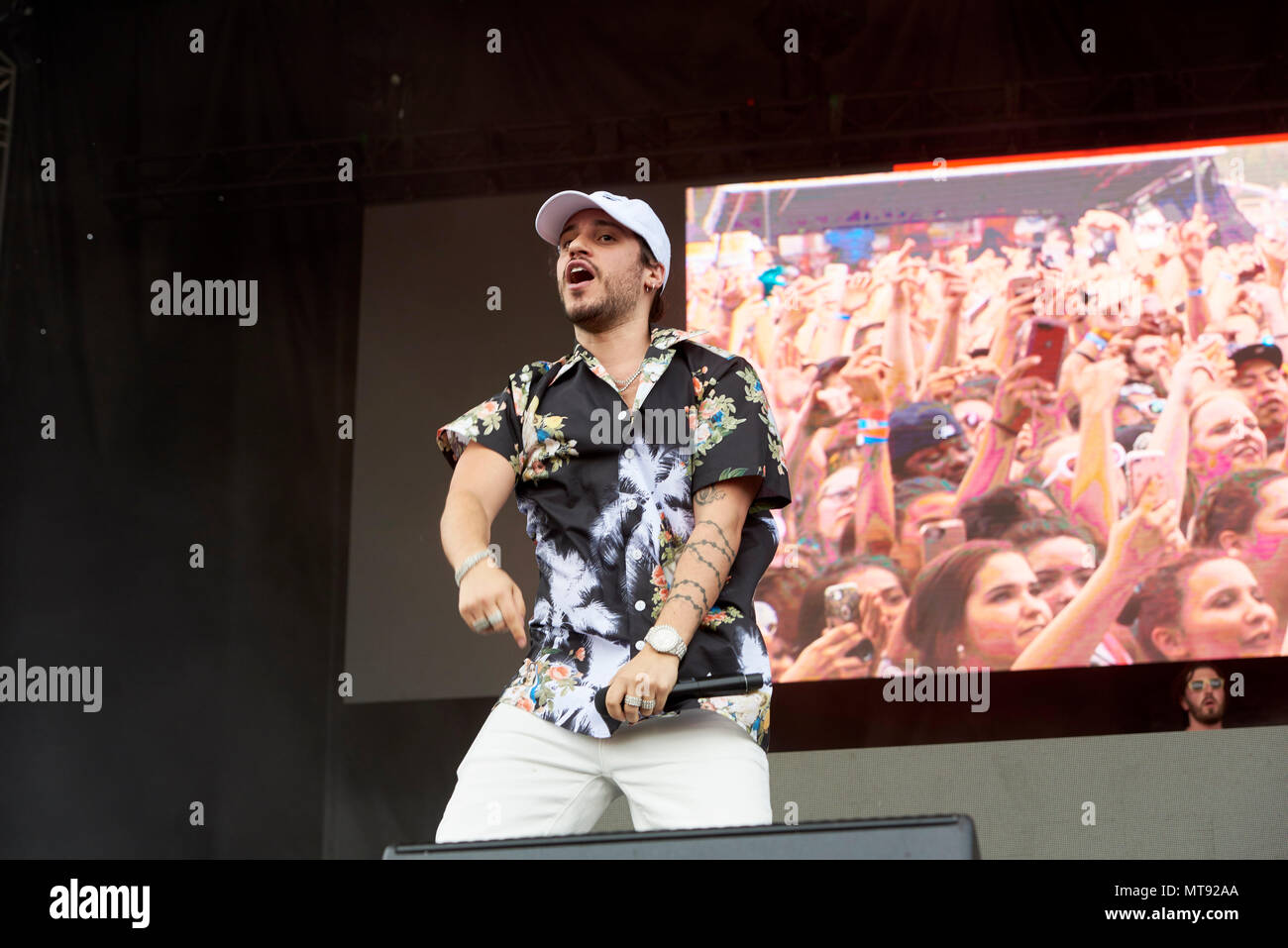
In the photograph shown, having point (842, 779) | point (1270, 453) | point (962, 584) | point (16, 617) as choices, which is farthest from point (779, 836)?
point (16, 617)

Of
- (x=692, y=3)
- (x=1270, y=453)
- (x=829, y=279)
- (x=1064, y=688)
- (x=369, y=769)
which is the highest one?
(x=692, y=3)

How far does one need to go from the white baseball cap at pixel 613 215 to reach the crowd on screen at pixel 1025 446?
2738 millimetres

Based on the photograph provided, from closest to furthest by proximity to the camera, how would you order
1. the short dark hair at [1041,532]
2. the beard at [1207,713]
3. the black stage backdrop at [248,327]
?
the beard at [1207,713], the short dark hair at [1041,532], the black stage backdrop at [248,327]

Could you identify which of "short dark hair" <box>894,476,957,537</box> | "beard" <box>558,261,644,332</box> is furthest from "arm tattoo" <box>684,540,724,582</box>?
"short dark hair" <box>894,476,957,537</box>

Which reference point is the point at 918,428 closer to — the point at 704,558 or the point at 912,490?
the point at 912,490

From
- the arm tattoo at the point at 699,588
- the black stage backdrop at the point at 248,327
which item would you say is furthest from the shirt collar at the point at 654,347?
the black stage backdrop at the point at 248,327

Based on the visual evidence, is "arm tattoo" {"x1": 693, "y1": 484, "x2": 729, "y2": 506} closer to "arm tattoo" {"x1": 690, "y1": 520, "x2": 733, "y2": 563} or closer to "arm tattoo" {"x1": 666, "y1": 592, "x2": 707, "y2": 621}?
"arm tattoo" {"x1": 690, "y1": 520, "x2": 733, "y2": 563}

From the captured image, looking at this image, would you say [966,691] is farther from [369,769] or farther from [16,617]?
[16,617]

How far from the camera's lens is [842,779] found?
3.02 metres

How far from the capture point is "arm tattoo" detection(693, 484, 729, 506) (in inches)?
64.3

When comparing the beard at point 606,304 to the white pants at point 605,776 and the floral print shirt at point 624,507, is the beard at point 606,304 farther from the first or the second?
the white pants at point 605,776

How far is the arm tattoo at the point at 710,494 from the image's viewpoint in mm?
1633
